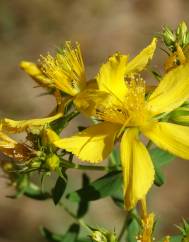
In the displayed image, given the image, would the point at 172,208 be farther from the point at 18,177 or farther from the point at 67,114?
the point at 67,114

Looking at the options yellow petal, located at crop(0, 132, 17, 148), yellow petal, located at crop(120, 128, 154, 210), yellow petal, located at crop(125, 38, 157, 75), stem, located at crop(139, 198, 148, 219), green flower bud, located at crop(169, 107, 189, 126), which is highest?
yellow petal, located at crop(125, 38, 157, 75)

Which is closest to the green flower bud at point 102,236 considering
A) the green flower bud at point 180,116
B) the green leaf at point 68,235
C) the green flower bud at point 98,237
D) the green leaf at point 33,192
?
the green flower bud at point 98,237

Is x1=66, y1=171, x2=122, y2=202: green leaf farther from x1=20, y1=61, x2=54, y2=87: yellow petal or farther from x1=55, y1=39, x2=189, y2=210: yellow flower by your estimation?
x1=20, y1=61, x2=54, y2=87: yellow petal

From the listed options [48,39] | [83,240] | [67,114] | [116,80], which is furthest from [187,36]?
[48,39]

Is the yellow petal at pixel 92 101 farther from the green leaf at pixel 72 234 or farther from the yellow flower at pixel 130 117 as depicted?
the green leaf at pixel 72 234

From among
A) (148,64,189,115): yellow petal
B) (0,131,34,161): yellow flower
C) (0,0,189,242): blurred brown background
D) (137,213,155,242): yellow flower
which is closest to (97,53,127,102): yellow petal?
(148,64,189,115): yellow petal

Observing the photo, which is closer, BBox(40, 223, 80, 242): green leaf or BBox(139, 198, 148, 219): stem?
BBox(139, 198, 148, 219): stem
